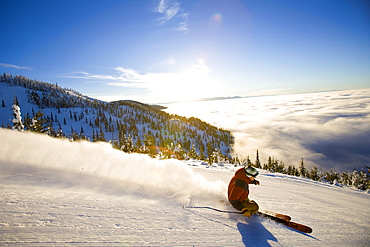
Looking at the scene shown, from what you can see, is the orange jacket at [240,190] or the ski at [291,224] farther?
the orange jacket at [240,190]

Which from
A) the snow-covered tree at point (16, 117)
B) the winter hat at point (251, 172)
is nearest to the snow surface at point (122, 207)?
the winter hat at point (251, 172)

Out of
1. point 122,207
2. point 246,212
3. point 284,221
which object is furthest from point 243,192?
point 122,207

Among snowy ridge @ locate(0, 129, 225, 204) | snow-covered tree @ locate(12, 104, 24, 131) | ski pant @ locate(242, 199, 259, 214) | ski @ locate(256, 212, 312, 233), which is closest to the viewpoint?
ski @ locate(256, 212, 312, 233)

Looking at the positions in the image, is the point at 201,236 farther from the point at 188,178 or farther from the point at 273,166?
the point at 273,166

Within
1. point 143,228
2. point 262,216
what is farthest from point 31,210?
point 262,216

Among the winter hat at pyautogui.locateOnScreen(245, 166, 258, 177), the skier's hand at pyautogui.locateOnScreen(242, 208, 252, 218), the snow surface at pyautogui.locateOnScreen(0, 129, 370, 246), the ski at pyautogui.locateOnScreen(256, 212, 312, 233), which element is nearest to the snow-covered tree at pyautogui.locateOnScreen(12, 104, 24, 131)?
the snow surface at pyautogui.locateOnScreen(0, 129, 370, 246)

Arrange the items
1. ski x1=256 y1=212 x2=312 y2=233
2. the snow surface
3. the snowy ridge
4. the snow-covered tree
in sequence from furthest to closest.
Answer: the snow-covered tree, the snowy ridge, ski x1=256 y1=212 x2=312 y2=233, the snow surface

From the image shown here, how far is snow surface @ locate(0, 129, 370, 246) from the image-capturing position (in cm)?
297

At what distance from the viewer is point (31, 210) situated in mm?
3160

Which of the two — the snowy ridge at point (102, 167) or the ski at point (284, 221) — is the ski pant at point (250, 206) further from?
the snowy ridge at point (102, 167)

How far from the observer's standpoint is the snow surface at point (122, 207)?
9.74 ft

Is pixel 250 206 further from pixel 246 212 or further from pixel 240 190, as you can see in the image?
pixel 240 190

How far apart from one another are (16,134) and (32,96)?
260 meters

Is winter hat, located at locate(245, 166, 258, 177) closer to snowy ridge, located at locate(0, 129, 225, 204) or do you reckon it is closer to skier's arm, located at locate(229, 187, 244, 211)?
skier's arm, located at locate(229, 187, 244, 211)
